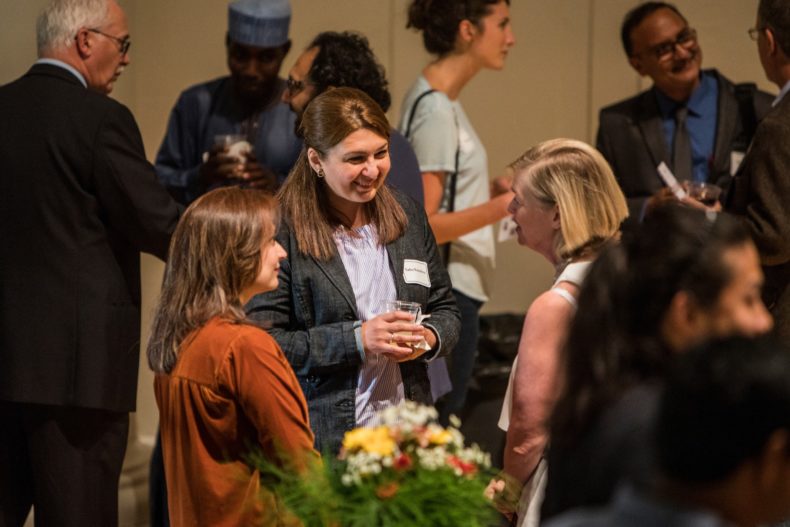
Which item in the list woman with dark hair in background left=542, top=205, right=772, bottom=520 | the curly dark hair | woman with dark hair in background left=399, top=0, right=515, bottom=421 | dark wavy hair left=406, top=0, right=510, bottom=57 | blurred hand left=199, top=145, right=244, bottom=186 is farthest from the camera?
dark wavy hair left=406, top=0, right=510, bottom=57

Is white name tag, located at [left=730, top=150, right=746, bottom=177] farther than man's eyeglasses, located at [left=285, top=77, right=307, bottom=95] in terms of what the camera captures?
Yes

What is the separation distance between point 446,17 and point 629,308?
2.91 metres

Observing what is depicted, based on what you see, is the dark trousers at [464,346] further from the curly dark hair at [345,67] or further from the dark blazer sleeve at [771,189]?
the dark blazer sleeve at [771,189]

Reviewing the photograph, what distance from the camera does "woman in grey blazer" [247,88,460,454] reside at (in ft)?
9.02

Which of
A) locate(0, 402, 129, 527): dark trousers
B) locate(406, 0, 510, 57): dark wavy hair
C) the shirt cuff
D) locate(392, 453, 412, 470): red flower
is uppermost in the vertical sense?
locate(406, 0, 510, 57): dark wavy hair

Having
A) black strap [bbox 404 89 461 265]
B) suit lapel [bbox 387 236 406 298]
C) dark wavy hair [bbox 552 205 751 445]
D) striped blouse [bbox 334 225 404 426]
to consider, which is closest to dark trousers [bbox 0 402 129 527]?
striped blouse [bbox 334 225 404 426]

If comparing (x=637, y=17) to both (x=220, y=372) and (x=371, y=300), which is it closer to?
(x=371, y=300)

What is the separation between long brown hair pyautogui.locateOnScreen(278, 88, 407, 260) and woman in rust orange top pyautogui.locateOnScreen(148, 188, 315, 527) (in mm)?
432

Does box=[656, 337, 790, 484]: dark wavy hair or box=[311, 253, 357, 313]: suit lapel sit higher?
box=[656, 337, 790, 484]: dark wavy hair

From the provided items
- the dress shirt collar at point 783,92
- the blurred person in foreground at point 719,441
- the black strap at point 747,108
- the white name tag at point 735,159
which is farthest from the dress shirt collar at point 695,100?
the blurred person in foreground at point 719,441

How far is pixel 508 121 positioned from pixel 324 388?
3487 mm

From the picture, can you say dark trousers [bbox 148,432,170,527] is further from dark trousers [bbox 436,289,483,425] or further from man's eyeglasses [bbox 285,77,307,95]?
man's eyeglasses [bbox 285,77,307,95]

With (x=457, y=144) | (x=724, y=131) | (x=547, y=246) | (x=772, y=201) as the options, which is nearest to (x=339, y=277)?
(x=547, y=246)

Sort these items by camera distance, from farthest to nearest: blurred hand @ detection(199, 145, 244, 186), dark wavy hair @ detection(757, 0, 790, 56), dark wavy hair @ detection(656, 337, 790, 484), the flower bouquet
Answer: blurred hand @ detection(199, 145, 244, 186), dark wavy hair @ detection(757, 0, 790, 56), the flower bouquet, dark wavy hair @ detection(656, 337, 790, 484)
